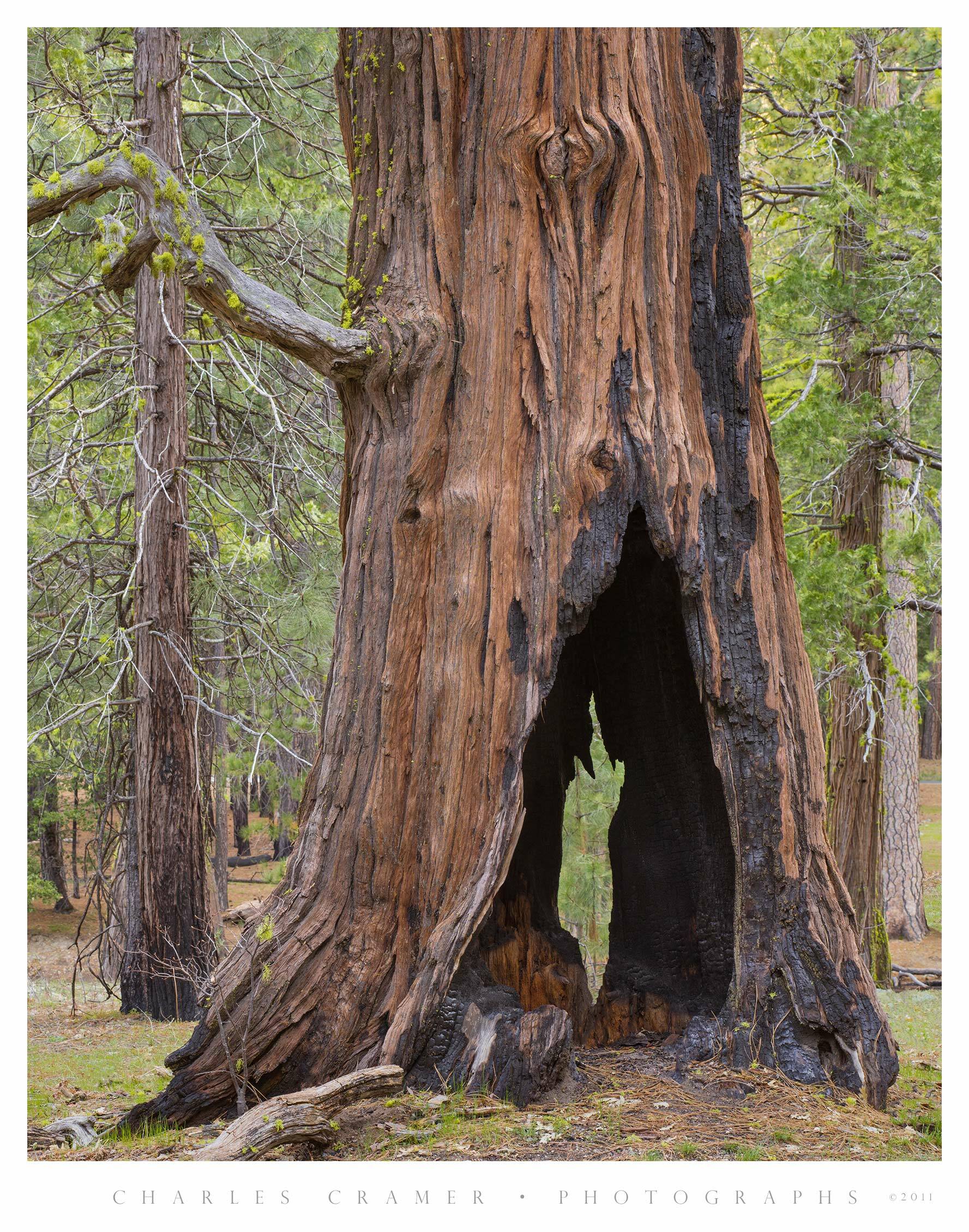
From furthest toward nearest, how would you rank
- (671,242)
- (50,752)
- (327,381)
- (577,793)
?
(577,793) → (327,381) → (50,752) → (671,242)

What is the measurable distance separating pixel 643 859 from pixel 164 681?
15.7 ft

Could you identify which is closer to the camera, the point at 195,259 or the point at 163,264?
the point at 163,264

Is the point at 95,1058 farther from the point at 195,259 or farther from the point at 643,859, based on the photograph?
the point at 195,259

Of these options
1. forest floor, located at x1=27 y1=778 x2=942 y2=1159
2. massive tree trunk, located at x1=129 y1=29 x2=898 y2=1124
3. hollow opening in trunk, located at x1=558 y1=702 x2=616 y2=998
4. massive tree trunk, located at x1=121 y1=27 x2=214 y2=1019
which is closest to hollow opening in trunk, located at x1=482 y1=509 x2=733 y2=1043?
massive tree trunk, located at x1=129 y1=29 x2=898 y2=1124

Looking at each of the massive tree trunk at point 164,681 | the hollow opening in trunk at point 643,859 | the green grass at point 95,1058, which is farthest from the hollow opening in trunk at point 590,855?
the hollow opening in trunk at point 643,859

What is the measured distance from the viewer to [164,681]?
8.46m

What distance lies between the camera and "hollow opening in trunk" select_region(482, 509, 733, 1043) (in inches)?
186

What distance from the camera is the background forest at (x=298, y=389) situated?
7.34 m

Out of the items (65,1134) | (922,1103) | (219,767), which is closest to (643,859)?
(922,1103)

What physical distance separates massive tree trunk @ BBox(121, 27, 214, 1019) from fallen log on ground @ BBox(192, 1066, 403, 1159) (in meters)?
4.96
